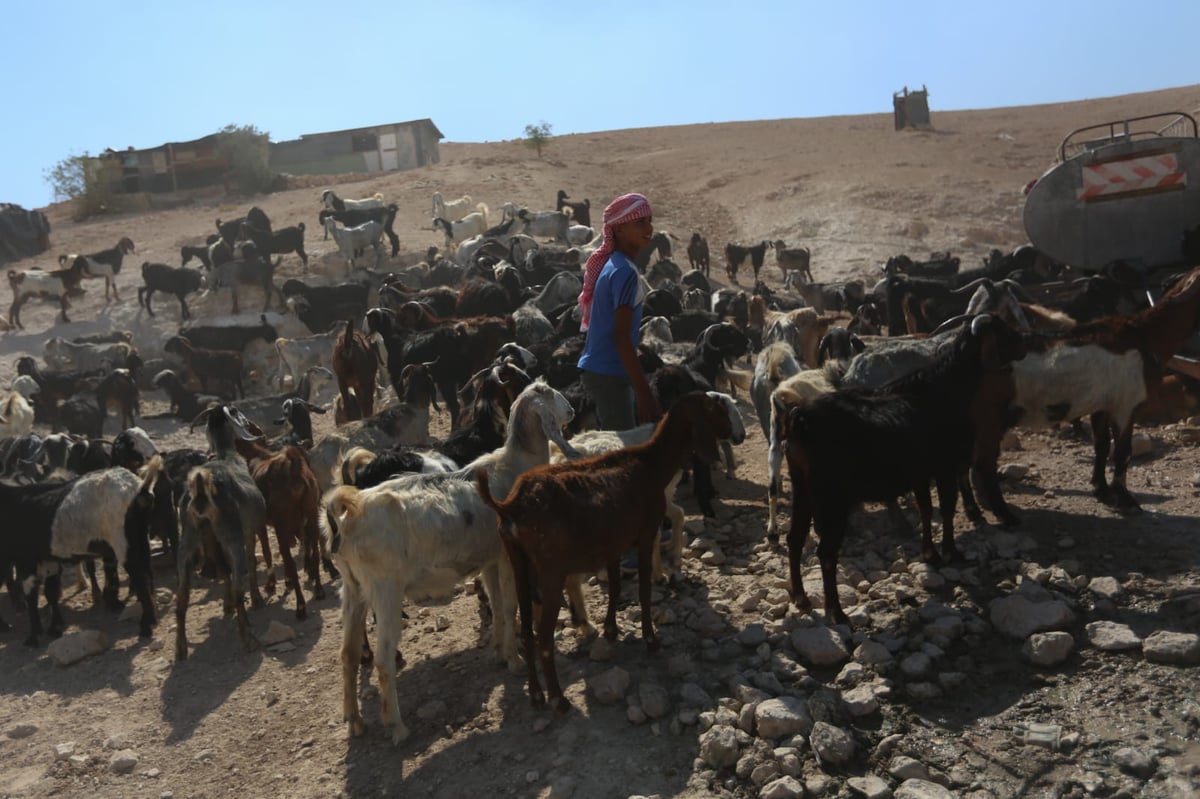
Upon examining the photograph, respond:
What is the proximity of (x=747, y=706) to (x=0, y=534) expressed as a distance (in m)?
6.32

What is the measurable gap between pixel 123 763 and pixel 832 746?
159 inches

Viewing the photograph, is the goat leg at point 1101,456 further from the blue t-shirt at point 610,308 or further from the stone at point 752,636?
the blue t-shirt at point 610,308

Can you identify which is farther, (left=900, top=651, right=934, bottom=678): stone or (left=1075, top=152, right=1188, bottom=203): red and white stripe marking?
(left=1075, top=152, right=1188, bottom=203): red and white stripe marking

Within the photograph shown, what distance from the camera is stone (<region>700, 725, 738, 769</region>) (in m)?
4.68

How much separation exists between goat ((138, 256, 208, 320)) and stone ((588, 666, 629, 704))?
18.1 metres

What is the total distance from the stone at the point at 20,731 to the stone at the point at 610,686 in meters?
3.73

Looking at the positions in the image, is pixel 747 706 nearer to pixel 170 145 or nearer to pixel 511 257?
pixel 511 257

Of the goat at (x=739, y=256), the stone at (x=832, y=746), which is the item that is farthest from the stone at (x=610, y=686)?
the goat at (x=739, y=256)

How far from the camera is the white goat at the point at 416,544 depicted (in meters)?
5.36

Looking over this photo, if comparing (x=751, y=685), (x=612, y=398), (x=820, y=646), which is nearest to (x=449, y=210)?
(x=612, y=398)

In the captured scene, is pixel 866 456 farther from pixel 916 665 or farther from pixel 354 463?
pixel 354 463

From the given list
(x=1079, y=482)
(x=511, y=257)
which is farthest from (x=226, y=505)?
(x=511, y=257)

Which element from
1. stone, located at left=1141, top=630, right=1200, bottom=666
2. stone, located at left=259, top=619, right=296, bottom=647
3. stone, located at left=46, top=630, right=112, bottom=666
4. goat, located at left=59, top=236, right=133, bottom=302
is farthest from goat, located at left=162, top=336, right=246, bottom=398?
stone, located at left=1141, top=630, right=1200, bottom=666

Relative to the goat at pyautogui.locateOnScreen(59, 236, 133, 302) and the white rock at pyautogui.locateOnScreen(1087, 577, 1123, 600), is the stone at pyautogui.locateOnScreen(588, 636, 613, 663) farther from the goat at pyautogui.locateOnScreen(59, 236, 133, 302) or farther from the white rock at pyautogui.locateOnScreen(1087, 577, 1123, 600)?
the goat at pyautogui.locateOnScreen(59, 236, 133, 302)
